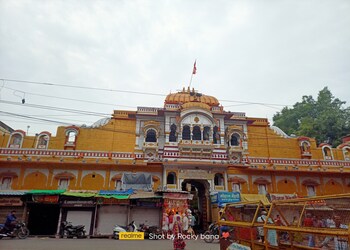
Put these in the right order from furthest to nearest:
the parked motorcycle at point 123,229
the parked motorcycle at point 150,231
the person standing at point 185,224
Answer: the person standing at point 185,224
the parked motorcycle at point 150,231
the parked motorcycle at point 123,229

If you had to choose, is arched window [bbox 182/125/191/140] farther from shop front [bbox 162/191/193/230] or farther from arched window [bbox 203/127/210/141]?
shop front [bbox 162/191/193/230]

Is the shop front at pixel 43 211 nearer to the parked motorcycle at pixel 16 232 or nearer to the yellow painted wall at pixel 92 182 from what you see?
the parked motorcycle at pixel 16 232

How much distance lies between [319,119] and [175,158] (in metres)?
23.8

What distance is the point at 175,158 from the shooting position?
75.1ft

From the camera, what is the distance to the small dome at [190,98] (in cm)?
2686

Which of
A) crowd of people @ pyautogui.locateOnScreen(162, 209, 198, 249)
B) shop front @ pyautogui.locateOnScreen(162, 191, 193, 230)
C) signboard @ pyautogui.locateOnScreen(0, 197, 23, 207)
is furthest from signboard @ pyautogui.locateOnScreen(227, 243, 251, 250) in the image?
signboard @ pyautogui.locateOnScreen(0, 197, 23, 207)

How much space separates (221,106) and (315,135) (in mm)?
16856

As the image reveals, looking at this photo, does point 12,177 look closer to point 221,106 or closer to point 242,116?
point 221,106

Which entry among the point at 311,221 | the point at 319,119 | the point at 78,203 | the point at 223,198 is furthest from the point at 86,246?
the point at 319,119

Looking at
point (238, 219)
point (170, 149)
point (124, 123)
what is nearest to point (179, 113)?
point (170, 149)

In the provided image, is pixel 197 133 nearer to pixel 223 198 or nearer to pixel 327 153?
pixel 223 198

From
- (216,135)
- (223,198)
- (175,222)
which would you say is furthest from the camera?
(216,135)

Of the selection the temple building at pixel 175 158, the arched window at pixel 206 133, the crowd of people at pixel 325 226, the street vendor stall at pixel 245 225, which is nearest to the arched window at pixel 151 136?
the temple building at pixel 175 158

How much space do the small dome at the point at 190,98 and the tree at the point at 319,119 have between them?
53.3 feet
